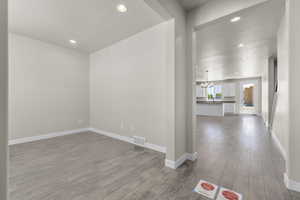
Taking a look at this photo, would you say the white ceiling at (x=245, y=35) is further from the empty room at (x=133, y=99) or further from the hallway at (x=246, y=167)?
the hallway at (x=246, y=167)

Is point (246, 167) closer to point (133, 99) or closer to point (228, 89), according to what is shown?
point (133, 99)

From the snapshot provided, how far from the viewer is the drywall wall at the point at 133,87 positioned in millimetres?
2598

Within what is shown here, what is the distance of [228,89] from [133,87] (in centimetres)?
883

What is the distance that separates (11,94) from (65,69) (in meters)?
1.41

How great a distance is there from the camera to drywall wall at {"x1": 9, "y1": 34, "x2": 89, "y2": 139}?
2.98m

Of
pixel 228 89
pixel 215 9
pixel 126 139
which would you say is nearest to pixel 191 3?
pixel 215 9

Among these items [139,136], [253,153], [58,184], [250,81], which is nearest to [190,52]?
[139,136]

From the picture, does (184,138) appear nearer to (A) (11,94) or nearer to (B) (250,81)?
(A) (11,94)

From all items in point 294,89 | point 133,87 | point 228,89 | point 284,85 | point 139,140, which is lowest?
point 139,140

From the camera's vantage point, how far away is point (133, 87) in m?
3.07

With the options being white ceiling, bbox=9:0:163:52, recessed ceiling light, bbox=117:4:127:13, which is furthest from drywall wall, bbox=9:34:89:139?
recessed ceiling light, bbox=117:4:127:13

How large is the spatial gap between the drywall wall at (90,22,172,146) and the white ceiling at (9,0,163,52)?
357 millimetres

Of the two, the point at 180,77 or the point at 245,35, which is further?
the point at 245,35
